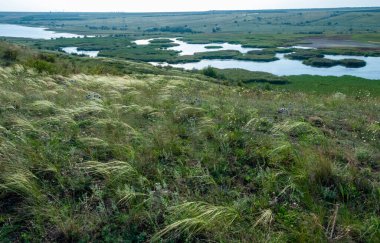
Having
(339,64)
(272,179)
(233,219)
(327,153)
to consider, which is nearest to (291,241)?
(233,219)

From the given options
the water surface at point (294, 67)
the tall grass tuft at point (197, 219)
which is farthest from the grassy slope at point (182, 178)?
the water surface at point (294, 67)

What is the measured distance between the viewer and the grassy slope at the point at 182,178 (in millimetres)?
4082

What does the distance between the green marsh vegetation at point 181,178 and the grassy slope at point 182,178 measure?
18 mm

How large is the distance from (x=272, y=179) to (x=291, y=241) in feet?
4.20

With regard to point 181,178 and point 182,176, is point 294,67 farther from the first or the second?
point 181,178

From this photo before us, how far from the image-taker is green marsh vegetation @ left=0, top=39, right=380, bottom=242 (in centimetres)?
408

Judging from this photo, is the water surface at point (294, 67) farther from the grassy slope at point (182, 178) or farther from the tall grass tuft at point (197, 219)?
the tall grass tuft at point (197, 219)

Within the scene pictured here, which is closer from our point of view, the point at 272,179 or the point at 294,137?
the point at 272,179

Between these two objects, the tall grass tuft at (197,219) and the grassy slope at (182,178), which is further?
the grassy slope at (182,178)

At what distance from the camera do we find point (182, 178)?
5.14 m

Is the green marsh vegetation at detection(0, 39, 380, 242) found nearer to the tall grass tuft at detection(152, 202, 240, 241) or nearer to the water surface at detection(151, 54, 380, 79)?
the tall grass tuft at detection(152, 202, 240, 241)

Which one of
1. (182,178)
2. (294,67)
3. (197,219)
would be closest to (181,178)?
(182,178)

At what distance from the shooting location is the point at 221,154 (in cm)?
586

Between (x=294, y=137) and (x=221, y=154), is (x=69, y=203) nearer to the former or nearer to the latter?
(x=221, y=154)
